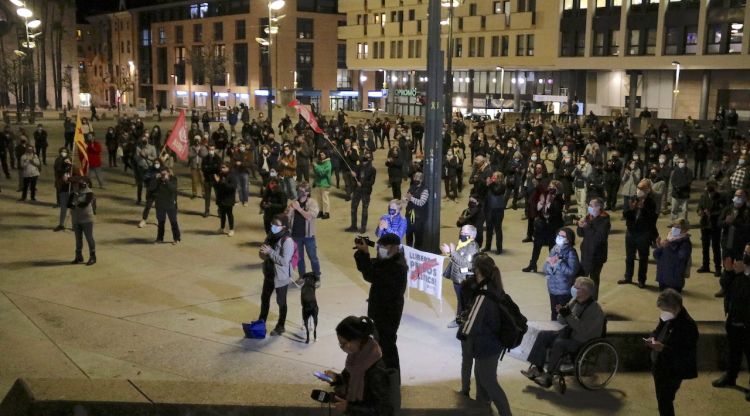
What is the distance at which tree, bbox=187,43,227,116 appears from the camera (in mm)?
81812

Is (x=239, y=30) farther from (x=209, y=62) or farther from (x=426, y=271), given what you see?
(x=426, y=271)

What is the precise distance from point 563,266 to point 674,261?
83.8 inches

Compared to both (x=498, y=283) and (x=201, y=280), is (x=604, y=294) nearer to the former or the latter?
(x=498, y=283)

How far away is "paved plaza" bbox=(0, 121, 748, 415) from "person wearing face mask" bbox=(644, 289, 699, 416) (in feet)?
3.15

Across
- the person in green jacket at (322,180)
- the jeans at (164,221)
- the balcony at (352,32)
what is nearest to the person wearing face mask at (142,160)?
the jeans at (164,221)

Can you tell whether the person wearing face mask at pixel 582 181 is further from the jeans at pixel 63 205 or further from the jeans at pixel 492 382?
the jeans at pixel 492 382

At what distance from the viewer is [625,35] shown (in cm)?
5266

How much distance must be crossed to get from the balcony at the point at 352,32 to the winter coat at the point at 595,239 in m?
66.9

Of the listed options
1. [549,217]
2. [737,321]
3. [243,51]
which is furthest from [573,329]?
[243,51]

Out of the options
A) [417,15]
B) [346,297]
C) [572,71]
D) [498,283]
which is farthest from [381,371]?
[417,15]

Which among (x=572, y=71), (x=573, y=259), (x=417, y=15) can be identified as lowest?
(x=573, y=259)

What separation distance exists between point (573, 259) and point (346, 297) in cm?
381

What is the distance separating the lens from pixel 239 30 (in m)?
86.0

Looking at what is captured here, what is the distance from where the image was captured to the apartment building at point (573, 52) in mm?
48656
